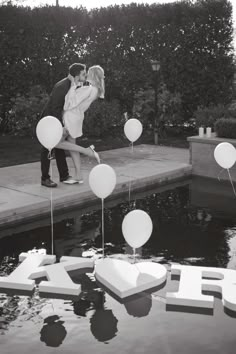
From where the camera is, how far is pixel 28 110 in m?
12.4

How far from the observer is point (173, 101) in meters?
13.2

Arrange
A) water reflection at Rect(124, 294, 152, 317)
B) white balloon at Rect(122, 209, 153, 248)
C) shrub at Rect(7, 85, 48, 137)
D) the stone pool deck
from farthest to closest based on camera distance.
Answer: shrub at Rect(7, 85, 48, 137) < the stone pool deck < white balloon at Rect(122, 209, 153, 248) < water reflection at Rect(124, 294, 152, 317)

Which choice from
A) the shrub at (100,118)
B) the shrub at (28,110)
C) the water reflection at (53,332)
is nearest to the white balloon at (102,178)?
the water reflection at (53,332)

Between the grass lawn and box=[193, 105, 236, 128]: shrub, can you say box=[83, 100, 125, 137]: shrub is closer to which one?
the grass lawn

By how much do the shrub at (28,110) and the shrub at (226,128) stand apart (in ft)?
16.4

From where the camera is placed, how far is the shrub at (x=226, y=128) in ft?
30.4

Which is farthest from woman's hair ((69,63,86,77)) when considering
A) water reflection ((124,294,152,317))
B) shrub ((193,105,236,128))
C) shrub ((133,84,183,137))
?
shrub ((133,84,183,137))

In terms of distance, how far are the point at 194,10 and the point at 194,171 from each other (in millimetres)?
6154

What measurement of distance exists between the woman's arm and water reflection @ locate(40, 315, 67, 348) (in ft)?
13.3

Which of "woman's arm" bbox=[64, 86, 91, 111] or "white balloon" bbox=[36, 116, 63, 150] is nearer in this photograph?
"white balloon" bbox=[36, 116, 63, 150]

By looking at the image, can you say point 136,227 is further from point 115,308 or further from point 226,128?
point 226,128

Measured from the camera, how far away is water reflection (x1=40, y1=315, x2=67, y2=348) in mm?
3566

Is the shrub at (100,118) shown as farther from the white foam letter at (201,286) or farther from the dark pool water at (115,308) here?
the white foam letter at (201,286)

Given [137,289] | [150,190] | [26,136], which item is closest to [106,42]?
[26,136]
